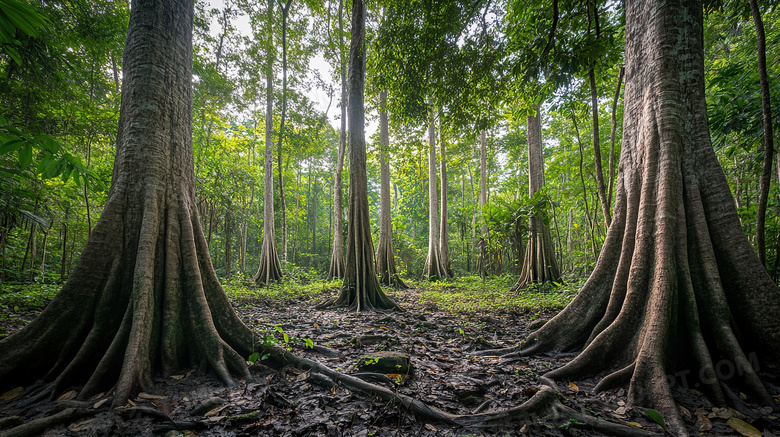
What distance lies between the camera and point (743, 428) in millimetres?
1662

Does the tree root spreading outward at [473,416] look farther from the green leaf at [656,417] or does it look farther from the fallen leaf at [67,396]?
the fallen leaf at [67,396]

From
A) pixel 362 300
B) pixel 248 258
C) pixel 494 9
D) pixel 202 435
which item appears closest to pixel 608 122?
pixel 494 9

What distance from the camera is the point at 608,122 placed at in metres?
11.7

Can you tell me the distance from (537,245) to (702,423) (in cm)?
633

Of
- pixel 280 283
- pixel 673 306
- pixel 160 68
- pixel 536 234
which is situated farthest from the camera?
pixel 280 283

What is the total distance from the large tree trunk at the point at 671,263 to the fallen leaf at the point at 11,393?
425cm

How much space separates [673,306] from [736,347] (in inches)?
16.0

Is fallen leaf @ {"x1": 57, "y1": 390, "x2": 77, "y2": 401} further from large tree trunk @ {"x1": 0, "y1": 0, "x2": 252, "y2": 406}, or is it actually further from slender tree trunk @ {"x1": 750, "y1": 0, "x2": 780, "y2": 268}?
slender tree trunk @ {"x1": 750, "y1": 0, "x2": 780, "y2": 268}

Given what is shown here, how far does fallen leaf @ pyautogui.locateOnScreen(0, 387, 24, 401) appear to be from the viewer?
197cm

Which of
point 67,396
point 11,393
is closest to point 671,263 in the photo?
point 67,396

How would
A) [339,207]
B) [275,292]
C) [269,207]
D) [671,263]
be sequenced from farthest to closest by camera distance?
[269,207]
[339,207]
[275,292]
[671,263]

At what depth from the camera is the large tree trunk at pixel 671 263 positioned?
7.04 feet

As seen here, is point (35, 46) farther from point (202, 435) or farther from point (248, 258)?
point (248, 258)

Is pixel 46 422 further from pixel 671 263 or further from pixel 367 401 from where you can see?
pixel 671 263
